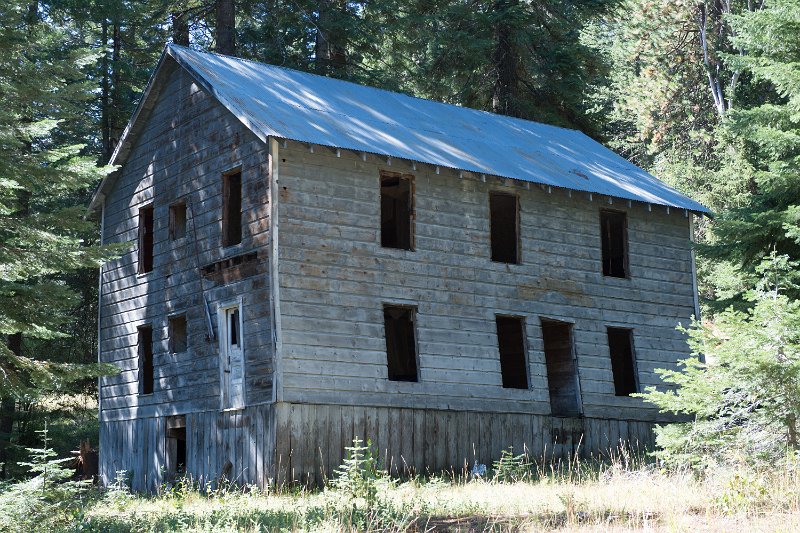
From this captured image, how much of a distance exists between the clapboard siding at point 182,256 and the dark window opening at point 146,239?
0.62ft

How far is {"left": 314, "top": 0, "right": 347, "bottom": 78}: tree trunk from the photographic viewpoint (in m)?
31.5

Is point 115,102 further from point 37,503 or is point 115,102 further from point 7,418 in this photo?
point 37,503

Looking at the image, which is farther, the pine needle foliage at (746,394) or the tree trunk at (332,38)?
the tree trunk at (332,38)

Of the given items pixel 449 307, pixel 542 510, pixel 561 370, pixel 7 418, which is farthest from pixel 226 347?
pixel 7 418

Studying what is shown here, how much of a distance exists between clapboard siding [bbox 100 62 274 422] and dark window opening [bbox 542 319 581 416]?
6508 mm

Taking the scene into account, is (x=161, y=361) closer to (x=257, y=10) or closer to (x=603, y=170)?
(x=603, y=170)

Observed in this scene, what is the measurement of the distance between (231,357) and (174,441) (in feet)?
9.74

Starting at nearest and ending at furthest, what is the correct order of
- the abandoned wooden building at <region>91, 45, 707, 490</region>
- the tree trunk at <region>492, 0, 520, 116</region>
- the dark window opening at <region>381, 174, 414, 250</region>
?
the abandoned wooden building at <region>91, 45, 707, 490</region>
the dark window opening at <region>381, 174, 414, 250</region>
the tree trunk at <region>492, 0, 520, 116</region>

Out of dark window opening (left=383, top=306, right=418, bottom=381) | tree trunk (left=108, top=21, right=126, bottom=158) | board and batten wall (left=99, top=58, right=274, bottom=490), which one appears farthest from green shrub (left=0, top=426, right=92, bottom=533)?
tree trunk (left=108, top=21, right=126, bottom=158)

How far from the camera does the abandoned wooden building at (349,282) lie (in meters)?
18.7

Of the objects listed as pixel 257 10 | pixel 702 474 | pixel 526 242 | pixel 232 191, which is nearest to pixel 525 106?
pixel 257 10

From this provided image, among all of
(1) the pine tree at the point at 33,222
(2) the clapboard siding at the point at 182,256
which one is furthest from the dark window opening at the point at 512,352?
(1) the pine tree at the point at 33,222

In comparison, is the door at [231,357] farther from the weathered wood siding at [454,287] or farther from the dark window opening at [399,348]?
the dark window opening at [399,348]

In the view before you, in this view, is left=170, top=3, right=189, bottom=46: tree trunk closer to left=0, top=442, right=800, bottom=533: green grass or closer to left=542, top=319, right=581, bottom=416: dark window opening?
left=542, top=319, right=581, bottom=416: dark window opening
